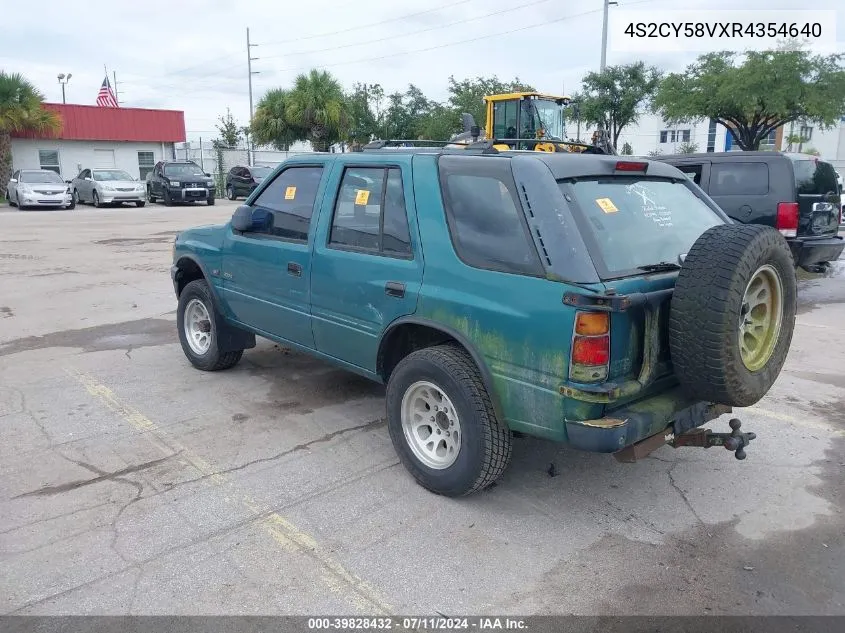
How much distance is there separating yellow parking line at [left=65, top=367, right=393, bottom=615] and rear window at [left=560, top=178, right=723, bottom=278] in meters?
1.77

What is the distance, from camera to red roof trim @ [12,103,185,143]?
3228 centimetres

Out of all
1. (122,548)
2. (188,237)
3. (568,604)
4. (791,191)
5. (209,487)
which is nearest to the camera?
(568,604)

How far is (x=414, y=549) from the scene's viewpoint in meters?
3.29

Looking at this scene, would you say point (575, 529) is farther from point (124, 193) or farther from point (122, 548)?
point (124, 193)

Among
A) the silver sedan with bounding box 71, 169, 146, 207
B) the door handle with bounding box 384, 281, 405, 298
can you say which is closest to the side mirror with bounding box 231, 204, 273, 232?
the door handle with bounding box 384, 281, 405, 298

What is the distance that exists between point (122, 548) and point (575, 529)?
2.22m

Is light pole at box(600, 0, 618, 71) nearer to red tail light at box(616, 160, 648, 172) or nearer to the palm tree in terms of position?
the palm tree

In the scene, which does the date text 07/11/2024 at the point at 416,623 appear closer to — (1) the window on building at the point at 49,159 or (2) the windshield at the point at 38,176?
(2) the windshield at the point at 38,176

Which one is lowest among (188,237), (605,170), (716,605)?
(716,605)

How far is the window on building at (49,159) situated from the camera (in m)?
32.8

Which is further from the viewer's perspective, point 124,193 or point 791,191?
point 124,193

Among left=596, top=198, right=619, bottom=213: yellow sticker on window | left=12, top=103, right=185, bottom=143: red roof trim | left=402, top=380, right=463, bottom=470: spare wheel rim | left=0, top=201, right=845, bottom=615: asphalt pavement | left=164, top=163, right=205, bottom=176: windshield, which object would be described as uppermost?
left=12, top=103, right=185, bottom=143: red roof trim

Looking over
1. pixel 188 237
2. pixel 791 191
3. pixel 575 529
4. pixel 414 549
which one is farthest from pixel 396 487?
pixel 791 191

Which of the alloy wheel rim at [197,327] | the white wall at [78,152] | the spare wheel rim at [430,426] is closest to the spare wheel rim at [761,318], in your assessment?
the spare wheel rim at [430,426]
